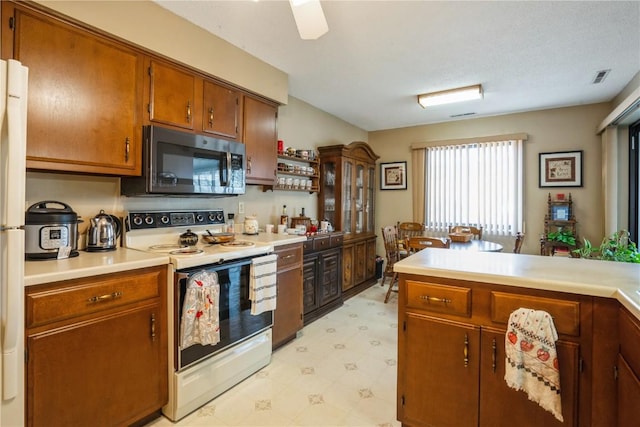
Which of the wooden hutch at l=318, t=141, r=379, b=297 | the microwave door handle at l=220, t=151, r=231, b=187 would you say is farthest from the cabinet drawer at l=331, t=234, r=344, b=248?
the microwave door handle at l=220, t=151, r=231, b=187

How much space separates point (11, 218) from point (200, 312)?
101 centimetres

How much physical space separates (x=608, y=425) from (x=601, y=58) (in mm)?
2858

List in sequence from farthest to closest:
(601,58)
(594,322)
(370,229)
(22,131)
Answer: (370,229), (601,58), (594,322), (22,131)

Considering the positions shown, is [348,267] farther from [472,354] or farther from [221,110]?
[472,354]

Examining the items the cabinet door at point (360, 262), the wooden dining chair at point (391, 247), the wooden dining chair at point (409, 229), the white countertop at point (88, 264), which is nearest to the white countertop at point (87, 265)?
the white countertop at point (88, 264)

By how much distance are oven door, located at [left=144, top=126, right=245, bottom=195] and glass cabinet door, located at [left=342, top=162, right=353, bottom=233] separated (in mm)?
1927

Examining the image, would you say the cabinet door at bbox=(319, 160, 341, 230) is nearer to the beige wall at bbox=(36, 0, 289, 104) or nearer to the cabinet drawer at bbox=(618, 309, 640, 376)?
the beige wall at bbox=(36, 0, 289, 104)

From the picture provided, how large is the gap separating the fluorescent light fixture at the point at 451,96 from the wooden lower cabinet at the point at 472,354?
A: 8.56ft

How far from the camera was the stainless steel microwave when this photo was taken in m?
1.99

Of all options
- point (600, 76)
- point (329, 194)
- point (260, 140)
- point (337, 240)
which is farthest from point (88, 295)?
point (600, 76)

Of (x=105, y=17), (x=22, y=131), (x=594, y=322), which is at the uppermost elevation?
(x=105, y=17)

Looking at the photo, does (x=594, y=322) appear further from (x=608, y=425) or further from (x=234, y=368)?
(x=234, y=368)

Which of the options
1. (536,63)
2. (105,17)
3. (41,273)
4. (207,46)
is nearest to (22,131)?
(41,273)

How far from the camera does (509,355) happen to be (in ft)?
4.40
